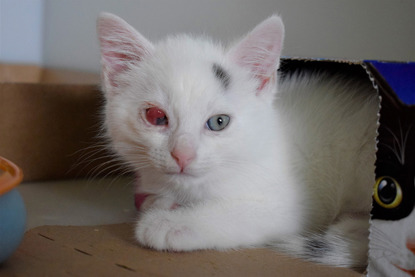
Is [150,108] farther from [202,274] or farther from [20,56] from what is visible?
[20,56]

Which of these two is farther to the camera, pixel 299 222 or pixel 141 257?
pixel 299 222

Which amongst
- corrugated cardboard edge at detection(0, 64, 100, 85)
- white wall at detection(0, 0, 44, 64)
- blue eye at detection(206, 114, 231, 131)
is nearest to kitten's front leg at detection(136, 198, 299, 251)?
blue eye at detection(206, 114, 231, 131)

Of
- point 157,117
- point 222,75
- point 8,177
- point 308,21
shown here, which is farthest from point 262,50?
A: point 8,177

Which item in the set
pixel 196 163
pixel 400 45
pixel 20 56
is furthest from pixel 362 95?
pixel 20 56

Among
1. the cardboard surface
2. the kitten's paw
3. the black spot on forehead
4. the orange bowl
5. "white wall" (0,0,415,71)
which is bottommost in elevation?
the cardboard surface

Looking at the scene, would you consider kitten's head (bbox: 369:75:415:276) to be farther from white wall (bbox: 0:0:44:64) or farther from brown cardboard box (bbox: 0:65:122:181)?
white wall (bbox: 0:0:44:64)

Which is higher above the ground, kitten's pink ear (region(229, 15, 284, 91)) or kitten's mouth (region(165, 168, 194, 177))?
kitten's pink ear (region(229, 15, 284, 91))

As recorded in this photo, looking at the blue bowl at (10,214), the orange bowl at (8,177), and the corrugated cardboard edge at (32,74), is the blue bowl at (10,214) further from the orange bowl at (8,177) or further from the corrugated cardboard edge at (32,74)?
the corrugated cardboard edge at (32,74)

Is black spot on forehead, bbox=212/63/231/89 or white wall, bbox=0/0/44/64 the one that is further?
white wall, bbox=0/0/44/64
